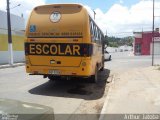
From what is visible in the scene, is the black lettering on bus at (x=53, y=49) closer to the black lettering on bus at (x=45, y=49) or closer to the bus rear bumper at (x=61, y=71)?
the black lettering on bus at (x=45, y=49)

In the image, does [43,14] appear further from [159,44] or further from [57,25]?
[159,44]

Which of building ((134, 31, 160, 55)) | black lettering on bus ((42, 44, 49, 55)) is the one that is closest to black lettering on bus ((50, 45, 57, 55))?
black lettering on bus ((42, 44, 49, 55))

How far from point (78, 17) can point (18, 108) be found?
8590mm

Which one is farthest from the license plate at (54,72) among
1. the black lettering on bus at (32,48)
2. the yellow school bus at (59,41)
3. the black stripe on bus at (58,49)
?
the black lettering on bus at (32,48)

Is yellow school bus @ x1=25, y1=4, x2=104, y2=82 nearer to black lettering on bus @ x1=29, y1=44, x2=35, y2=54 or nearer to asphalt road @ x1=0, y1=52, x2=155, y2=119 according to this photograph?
black lettering on bus @ x1=29, y1=44, x2=35, y2=54

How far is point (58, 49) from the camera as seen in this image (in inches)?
523

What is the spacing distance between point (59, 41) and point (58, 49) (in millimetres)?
320

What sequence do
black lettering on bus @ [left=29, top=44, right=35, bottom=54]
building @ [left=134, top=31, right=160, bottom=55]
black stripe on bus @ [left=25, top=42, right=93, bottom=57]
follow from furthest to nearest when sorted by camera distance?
building @ [left=134, top=31, right=160, bottom=55] < black lettering on bus @ [left=29, top=44, right=35, bottom=54] < black stripe on bus @ [left=25, top=42, right=93, bottom=57]

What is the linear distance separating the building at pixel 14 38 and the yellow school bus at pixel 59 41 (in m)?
24.5

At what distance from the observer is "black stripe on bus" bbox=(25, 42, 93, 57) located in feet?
42.8

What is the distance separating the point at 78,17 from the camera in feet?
43.3

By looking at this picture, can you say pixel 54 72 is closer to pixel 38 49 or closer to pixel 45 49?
pixel 45 49

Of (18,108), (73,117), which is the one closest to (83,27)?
(73,117)

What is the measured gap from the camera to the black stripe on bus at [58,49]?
1304cm
